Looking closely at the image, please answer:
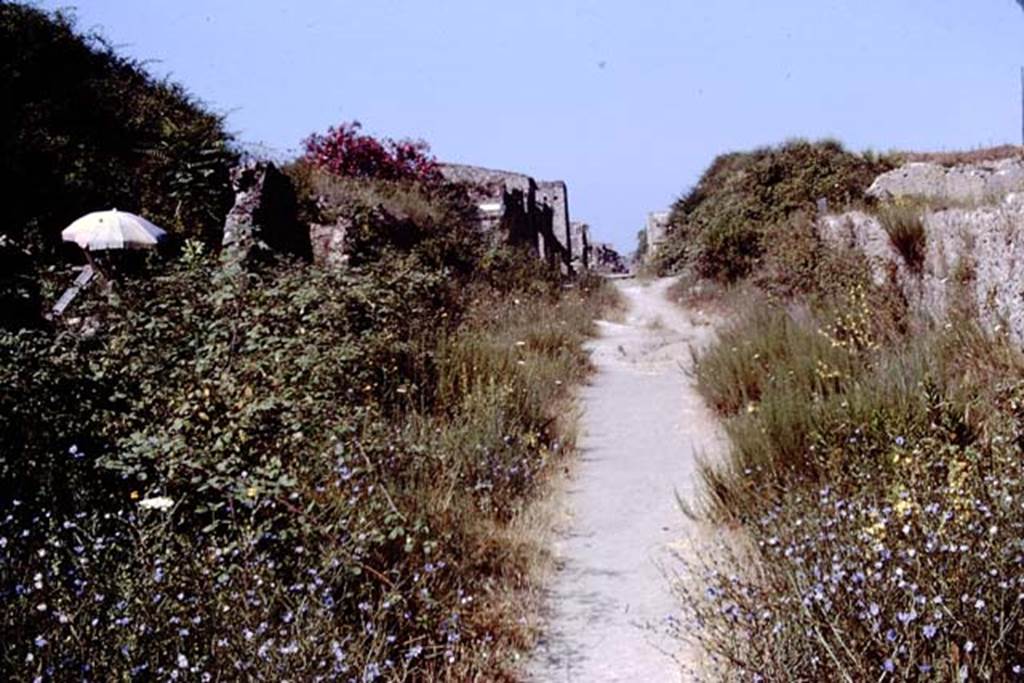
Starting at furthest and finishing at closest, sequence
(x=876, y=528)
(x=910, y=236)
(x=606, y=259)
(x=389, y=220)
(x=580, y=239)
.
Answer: (x=606, y=259)
(x=580, y=239)
(x=389, y=220)
(x=910, y=236)
(x=876, y=528)

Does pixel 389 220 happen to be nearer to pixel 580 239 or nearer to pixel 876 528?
pixel 876 528

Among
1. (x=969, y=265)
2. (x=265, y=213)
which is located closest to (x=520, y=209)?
(x=265, y=213)

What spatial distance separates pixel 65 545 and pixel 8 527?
0.21m

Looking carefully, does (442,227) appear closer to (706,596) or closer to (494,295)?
(494,295)

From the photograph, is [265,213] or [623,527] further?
[265,213]

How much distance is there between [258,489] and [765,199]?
63.0ft

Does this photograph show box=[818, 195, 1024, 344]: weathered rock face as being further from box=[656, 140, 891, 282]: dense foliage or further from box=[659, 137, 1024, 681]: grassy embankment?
box=[656, 140, 891, 282]: dense foliage

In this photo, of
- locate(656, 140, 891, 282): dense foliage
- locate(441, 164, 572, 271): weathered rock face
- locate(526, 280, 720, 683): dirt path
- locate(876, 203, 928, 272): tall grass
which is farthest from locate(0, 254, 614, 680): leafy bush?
locate(441, 164, 572, 271): weathered rock face

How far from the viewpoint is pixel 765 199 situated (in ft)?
68.2

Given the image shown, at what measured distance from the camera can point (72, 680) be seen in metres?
2.44

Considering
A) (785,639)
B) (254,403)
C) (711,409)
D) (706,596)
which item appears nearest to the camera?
(785,639)

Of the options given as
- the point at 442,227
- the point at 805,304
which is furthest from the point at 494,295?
the point at 805,304

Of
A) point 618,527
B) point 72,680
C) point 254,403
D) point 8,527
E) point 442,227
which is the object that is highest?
point 442,227

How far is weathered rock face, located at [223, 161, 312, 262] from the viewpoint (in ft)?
32.3
